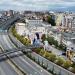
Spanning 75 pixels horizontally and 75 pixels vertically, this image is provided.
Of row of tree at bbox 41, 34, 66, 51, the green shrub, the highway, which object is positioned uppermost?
the green shrub

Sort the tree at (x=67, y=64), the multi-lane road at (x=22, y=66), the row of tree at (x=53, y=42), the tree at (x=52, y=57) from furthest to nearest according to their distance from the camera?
the row of tree at (x=53, y=42), the tree at (x=52, y=57), the tree at (x=67, y=64), the multi-lane road at (x=22, y=66)

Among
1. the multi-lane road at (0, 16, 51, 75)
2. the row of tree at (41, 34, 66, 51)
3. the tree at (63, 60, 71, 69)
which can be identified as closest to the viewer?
the multi-lane road at (0, 16, 51, 75)

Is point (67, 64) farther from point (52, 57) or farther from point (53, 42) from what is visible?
point (53, 42)

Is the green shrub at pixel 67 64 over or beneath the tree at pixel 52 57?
over

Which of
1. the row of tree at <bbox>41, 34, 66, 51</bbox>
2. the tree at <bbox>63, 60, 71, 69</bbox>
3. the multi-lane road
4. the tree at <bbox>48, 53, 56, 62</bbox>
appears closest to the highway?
the multi-lane road

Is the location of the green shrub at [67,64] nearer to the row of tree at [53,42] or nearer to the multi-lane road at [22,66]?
the multi-lane road at [22,66]

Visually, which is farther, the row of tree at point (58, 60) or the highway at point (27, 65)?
the row of tree at point (58, 60)

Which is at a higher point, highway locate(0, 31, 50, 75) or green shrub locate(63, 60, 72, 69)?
green shrub locate(63, 60, 72, 69)

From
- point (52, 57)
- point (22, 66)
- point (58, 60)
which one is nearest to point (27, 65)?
A: point (22, 66)

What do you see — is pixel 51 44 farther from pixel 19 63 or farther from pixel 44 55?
pixel 19 63

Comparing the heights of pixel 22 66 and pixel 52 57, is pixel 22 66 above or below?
below

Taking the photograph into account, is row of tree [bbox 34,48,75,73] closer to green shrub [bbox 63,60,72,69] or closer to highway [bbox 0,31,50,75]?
green shrub [bbox 63,60,72,69]

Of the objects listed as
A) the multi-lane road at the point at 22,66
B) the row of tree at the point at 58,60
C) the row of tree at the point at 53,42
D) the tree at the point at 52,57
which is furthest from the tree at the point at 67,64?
the row of tree at the point at 53,42
